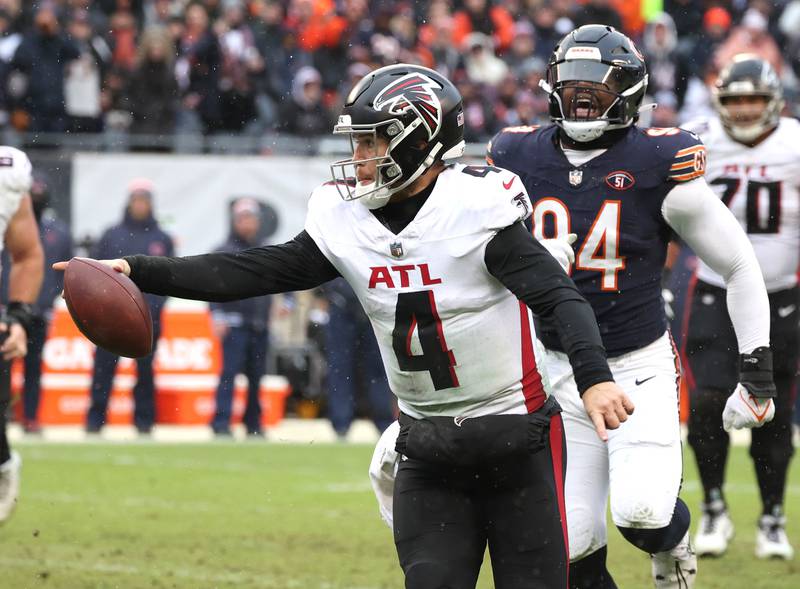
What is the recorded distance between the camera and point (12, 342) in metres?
5.74

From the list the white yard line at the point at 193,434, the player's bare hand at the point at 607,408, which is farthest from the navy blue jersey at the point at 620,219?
the white yard line at the point at 193,434

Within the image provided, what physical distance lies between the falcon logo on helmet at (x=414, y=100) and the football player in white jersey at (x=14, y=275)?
8.71 feet

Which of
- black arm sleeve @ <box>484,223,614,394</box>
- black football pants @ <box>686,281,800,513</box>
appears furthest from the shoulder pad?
black football pants @ <box>686,281,800,513</box>

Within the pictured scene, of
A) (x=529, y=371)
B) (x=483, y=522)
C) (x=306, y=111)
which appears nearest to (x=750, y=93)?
(x=529, y=371)

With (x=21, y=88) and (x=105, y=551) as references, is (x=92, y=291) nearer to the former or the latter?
(x=105, y=551)

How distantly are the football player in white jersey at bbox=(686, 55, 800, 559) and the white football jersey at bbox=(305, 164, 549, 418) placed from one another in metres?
2.67

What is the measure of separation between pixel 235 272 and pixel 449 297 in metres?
0.61

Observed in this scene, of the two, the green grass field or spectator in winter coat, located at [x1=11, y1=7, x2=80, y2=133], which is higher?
spectator in winter coat, located at [x1=11, y1=7, x2=80, y2=133]

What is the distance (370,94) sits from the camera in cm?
364

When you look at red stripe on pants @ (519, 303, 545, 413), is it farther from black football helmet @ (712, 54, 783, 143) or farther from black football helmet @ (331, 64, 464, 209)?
black football helmet @ (712, 54, 783, 143)

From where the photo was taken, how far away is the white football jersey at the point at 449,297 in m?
3.54

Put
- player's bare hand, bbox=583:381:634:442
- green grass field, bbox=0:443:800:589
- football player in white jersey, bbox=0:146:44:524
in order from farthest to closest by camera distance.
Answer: football player in white jersey, bbox=0:146:44:524 → green grass field, bbox=0:443:800:589 → player's bare hand, bbox=583:381:634:442

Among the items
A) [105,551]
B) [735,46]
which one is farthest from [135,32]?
[105,551]

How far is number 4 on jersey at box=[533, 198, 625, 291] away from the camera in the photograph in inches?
172
